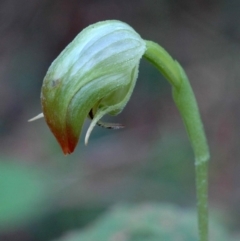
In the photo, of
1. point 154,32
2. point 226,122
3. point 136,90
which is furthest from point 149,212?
point 154,32

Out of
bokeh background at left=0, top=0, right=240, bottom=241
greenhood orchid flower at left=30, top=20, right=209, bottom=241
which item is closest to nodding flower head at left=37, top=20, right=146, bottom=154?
greenhood orchid flower at left=30, top=20, right=209, bottom=241

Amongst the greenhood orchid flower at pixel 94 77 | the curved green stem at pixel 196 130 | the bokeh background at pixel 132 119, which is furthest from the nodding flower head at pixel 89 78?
the bokeh background at pixel 132 119

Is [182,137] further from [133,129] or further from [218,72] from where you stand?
[218,72]

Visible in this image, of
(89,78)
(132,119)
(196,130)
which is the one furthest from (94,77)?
(132,119)

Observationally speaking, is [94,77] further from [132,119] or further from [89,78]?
[132,119]

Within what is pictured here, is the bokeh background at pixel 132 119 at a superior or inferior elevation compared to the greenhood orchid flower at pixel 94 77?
inferior

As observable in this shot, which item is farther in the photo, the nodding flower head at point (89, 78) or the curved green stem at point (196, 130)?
the curved green stem at point (196, 130)

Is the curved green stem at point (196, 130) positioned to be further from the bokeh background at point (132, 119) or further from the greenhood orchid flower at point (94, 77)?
the bokeh background at point (132, 119)
